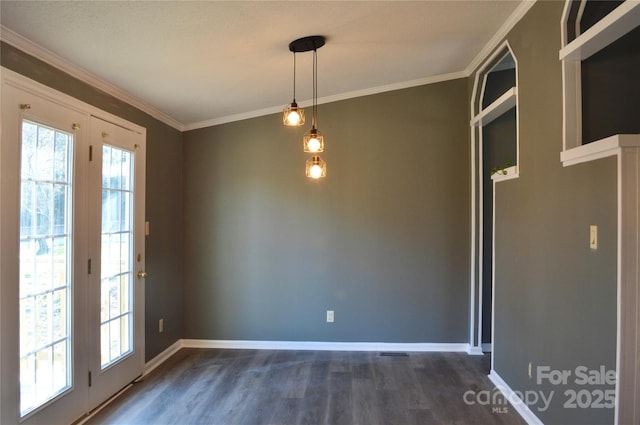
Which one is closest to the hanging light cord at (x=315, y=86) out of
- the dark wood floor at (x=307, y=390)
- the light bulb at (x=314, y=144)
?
the light bulb at (x=314, y=144)

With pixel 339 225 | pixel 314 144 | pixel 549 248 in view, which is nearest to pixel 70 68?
pixel 314 144

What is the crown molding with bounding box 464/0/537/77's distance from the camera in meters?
2.43

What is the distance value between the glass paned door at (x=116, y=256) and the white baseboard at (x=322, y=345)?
103 cm

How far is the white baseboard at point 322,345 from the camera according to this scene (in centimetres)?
369

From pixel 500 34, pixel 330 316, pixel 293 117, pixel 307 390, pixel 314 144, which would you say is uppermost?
pixel 500 34

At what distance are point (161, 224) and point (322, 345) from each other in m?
2.14

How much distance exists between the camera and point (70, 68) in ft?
7.50

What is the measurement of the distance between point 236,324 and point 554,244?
3.13 meters

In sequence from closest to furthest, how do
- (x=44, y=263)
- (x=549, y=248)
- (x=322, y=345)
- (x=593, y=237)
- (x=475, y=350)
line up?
(x=593, y=237)
(x=44, y=263)
(x=549, y=248)
(x=475, y=350)
(x=322, y=345)

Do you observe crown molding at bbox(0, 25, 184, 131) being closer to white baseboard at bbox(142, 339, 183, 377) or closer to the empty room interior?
the empty room interior

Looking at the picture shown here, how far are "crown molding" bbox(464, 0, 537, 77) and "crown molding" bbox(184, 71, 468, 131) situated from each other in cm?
22

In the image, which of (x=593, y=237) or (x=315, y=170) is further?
(x=315, y=170)

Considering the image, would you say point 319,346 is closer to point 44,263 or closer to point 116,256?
point 116,256

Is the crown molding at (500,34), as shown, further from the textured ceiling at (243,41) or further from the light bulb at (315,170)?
the light bulb at (315,170)
